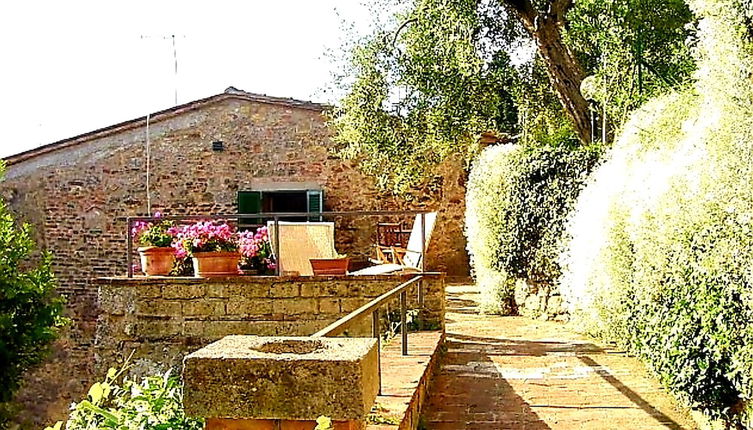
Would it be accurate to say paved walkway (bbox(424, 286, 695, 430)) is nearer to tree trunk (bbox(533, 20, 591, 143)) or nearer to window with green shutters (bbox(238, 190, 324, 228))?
tree trunk (bbox(533, 20, 591, 143))

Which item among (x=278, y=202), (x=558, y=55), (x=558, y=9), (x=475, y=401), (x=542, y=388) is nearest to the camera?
(x=475, y=401)

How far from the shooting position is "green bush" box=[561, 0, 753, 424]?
3.77 metres

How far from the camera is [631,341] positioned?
5.64m

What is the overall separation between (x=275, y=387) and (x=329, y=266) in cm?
584

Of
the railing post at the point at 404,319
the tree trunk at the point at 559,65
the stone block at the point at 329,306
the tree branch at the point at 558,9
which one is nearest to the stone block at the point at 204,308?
the stone block at the point at 329,306

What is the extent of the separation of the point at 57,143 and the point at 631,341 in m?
10.6

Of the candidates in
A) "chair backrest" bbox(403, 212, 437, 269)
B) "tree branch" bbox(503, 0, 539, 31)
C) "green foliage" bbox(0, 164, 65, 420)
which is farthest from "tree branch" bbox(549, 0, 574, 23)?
"green foliage" bbox(0, 164, 65, 420)

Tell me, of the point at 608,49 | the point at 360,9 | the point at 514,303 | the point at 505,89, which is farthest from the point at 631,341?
the point at 360,9

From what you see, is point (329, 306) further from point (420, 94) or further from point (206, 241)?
point (420, 94)

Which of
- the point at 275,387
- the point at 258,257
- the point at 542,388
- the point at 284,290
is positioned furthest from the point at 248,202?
the point at 275,387

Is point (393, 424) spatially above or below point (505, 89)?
below

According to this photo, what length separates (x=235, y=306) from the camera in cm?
753

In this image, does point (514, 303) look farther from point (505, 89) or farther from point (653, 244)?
point (653, 244)

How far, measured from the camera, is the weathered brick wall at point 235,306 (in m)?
7.50
